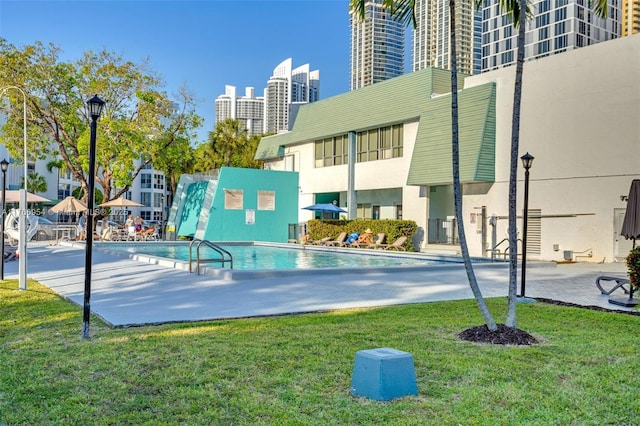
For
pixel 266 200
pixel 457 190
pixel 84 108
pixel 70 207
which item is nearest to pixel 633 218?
pixel 457 190

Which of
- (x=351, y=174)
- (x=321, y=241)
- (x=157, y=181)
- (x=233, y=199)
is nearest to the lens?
(x=321, y=241)

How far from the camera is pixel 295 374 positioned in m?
5.10

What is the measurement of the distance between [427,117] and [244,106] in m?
109

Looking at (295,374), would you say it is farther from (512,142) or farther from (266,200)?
(266,200)

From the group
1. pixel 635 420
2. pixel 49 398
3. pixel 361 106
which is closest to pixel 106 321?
pixel 49 398

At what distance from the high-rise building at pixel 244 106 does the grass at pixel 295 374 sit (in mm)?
120573

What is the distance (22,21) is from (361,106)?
18.6 metres

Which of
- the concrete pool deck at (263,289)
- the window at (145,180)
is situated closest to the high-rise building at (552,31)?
the window at (145,180)

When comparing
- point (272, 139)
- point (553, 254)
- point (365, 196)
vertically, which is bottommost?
point (553, 254)

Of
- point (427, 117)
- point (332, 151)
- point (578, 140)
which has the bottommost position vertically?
point (578, 140)

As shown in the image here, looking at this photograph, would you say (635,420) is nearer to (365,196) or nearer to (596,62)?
(596,62)

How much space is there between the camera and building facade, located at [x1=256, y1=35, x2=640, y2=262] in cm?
2077

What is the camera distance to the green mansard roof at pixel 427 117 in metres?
24.5

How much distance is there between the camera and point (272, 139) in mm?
39406
